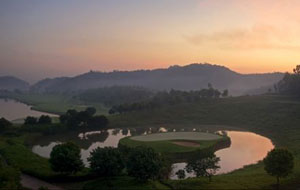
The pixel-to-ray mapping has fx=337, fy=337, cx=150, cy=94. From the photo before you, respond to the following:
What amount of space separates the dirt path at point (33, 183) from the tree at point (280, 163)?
25.4 metres

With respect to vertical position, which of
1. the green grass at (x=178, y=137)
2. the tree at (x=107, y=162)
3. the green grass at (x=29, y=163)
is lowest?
the green grass at (x=29, y=163)

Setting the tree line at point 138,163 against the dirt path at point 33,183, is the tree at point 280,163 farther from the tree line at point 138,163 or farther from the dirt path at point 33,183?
the dirt path at point 33,183

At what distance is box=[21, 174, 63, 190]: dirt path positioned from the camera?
40.5 m

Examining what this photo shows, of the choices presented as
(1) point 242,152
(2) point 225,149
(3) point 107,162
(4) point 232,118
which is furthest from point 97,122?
(3) point 107,162

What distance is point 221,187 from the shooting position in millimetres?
38969

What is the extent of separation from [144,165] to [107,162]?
5332mm

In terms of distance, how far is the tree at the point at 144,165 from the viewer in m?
39.2

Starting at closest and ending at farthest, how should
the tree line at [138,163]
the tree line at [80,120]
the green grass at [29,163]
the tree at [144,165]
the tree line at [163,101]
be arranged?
the tree at [144,165] < the tree line at [138,163] < the green grass at [29,163] < the tree line at [80,120] < the tree line at [163,101]

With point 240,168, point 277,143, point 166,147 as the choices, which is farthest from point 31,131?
point 277,143

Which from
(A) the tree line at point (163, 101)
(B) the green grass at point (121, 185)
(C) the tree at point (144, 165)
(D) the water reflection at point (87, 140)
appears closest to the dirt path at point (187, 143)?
(D) the water reflection at point (87, 140)

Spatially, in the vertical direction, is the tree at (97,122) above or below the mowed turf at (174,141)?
above

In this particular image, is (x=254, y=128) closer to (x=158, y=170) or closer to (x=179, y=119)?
(x=179, y=119)

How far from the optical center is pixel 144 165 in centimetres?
3922

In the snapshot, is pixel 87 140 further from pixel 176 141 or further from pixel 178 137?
pixel 176 141
